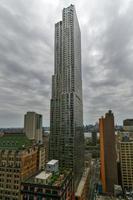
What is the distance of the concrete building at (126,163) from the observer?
510ft

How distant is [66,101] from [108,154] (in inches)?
2498

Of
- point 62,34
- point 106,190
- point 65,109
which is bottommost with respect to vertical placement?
point 106,190

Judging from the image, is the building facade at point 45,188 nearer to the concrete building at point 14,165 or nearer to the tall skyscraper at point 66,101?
the concrete building at point 14,165

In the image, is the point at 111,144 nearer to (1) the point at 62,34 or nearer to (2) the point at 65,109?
(2) the point at 65,109

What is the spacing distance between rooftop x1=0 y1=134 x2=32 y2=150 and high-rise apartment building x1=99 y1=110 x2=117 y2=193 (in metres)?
77.4

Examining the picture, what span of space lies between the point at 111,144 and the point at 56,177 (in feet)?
310

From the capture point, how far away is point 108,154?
493 ft

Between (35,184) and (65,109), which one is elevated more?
(65,109)

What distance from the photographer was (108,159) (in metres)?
149

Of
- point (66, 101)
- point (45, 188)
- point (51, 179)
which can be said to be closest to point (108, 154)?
point (66, 101)

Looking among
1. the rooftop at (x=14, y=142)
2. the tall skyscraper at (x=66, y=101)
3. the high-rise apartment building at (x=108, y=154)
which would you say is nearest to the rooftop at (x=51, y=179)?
the rooftop at (x=14, y=142)

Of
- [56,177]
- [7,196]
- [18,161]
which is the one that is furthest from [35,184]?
[7,196]

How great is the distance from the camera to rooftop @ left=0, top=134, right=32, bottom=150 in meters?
98.0

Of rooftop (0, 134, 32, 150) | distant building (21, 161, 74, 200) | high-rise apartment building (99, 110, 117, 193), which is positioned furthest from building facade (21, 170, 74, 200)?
high-rise apartment building (99, 110, 117, 193)
